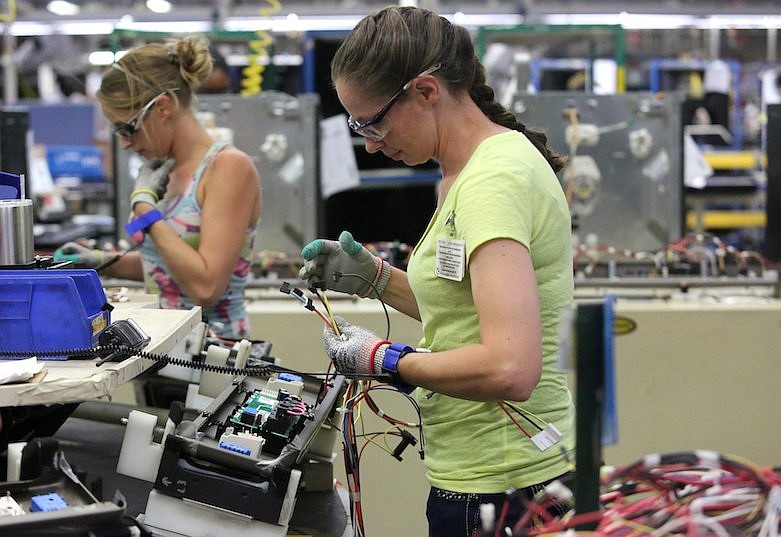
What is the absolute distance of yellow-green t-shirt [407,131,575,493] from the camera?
1266 mm

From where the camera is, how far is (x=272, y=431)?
1.36 metres

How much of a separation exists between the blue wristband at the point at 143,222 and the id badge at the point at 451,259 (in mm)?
854

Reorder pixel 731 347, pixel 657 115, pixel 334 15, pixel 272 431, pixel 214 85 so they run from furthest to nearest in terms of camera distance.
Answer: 1. pixel 334 15
2. pixel 214 85
3. pixel 657 115
4. pixel 731 347
5. pixel 272 431

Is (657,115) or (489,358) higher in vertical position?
(657,115)

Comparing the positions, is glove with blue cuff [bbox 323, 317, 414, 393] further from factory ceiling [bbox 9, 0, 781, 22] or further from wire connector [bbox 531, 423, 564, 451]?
factory ceiling [bbox 9, 0, 781, 22]

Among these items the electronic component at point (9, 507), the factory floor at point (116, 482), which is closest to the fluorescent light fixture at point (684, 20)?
the factory floor at point (116, 482)

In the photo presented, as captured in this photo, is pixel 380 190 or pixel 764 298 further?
pixel 380 190

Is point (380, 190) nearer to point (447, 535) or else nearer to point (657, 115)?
point (657, 115)

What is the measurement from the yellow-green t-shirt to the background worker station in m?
0.15

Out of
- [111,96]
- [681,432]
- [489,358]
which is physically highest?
[111,96]

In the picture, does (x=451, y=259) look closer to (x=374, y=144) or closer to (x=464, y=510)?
(x=374, y=144)

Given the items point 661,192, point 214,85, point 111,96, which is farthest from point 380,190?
point 111,96

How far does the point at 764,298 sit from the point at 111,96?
215 centimetres

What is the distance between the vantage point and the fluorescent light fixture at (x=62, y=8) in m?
10.4
